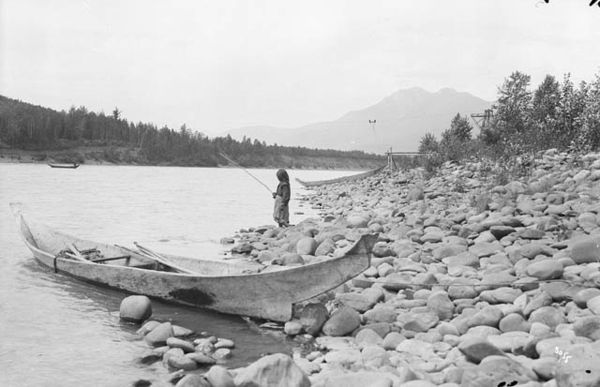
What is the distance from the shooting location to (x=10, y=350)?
632 cm

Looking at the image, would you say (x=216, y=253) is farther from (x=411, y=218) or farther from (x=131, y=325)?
(x=131, y=325)

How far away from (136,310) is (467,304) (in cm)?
431

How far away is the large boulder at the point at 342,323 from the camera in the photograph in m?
6.09

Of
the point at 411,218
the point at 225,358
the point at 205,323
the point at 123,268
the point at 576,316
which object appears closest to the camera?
the point at 576,316

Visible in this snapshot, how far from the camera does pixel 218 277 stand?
7.13 meters

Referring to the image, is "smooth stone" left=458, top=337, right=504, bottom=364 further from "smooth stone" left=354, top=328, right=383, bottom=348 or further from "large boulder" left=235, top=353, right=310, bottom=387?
"large boulder" left=235, top=353, right=310, bottom=387

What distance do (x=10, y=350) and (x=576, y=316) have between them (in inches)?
248

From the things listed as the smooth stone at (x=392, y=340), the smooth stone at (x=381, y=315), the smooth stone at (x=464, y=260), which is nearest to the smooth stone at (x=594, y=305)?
the smooth stone at (x=392, y=340)

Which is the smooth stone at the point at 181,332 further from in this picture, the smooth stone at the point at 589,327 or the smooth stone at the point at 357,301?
the smooth stone at the point at 589,327

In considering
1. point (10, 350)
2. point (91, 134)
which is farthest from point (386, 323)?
point (91, 134)

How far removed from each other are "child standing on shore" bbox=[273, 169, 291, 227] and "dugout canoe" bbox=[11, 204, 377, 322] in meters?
4.02

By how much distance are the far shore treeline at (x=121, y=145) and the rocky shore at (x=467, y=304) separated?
223ft

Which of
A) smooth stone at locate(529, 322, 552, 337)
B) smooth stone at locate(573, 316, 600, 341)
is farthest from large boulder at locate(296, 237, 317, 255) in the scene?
smooth stone at locate(573, 316, 600, 341)

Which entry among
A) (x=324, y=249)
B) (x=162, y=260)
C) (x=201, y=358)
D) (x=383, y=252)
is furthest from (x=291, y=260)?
(x=201, y=358)
